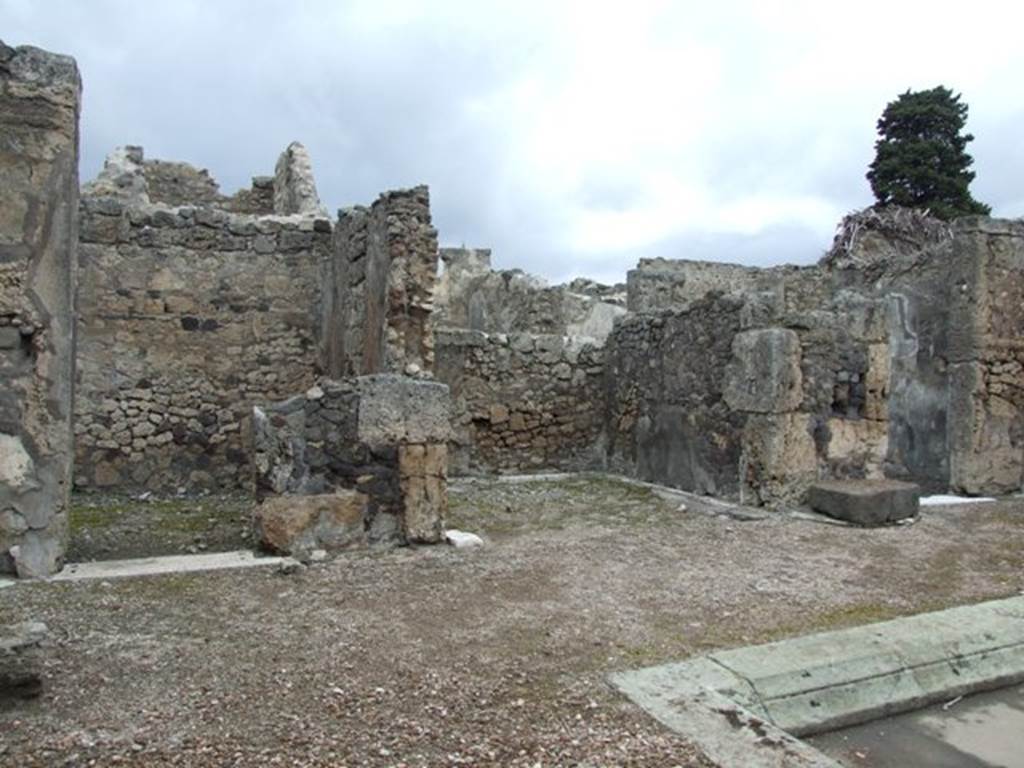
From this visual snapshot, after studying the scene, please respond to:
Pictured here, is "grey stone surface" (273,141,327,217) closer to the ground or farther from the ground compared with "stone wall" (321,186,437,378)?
farther from the ground

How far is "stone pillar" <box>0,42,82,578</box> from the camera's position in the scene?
15.1ft

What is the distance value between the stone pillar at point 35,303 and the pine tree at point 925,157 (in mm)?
25000

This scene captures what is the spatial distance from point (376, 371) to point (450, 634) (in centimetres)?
369

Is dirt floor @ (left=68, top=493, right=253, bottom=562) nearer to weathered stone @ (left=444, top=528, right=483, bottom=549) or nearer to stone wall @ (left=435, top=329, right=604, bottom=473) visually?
weathered stone @ (left=444, top=528, right=483, bottom=549)

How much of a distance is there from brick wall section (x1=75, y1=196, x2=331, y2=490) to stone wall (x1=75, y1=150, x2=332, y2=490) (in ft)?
0.03

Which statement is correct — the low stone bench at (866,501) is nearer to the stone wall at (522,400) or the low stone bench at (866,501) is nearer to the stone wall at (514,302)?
the stone wall at (522,400)

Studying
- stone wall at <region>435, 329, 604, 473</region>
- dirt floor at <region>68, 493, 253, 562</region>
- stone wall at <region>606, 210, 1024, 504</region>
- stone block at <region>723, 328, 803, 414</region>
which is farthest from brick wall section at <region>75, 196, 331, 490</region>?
stone block at <region>723, 328, 803, 414</region>

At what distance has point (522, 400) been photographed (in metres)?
10.0

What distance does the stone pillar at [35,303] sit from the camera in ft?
15.1

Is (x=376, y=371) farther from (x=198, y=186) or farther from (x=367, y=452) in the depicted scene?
(x=198, y=186)

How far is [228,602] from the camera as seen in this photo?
436cm

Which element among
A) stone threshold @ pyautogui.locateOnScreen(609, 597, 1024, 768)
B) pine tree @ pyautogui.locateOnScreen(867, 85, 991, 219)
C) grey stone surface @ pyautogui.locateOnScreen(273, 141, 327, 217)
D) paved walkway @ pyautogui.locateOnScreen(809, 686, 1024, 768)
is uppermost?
pine tree @ pyautogui.locateOnScreen(867, 85, 991, 219)

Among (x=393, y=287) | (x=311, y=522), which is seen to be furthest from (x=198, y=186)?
(x=311, y=522)

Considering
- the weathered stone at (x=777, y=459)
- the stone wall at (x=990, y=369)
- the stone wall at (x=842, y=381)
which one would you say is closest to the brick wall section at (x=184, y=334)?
the stone wall at (x=842, y=381)
